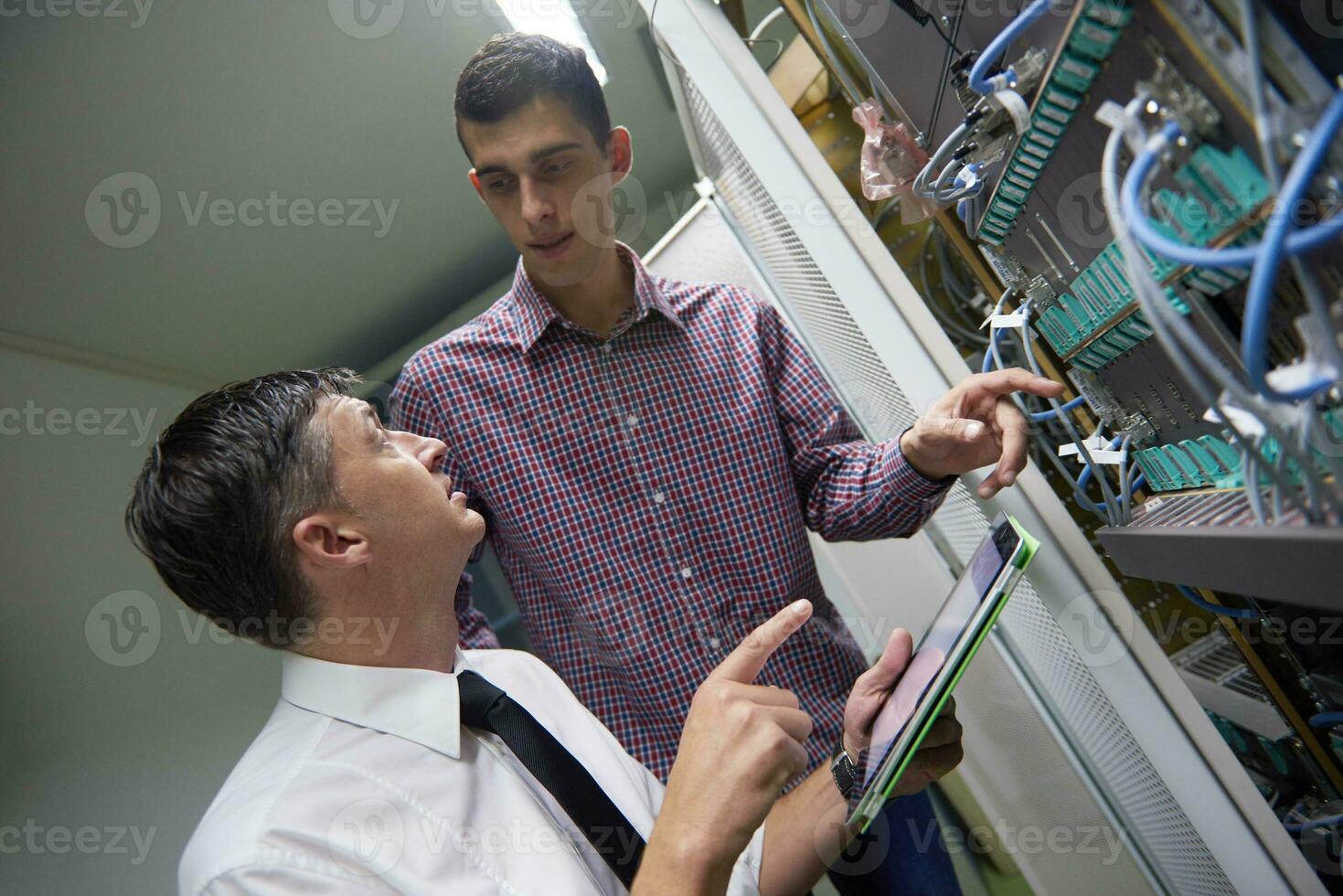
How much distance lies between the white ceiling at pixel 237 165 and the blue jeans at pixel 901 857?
2034 mm

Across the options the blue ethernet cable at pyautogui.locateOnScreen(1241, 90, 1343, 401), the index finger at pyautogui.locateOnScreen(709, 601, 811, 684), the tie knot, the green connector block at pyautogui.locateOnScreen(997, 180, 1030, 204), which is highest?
the green connector block at pyautogui.locateOnScreen(997, 180, 1030, 204)

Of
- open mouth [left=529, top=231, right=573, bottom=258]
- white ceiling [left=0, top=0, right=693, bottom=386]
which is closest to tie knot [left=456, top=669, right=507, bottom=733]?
open mouth [left=529, top=231, right=573, bottom=258]

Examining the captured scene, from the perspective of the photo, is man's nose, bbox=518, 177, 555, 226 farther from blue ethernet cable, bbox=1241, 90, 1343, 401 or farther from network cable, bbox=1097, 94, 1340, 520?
blue ethernet cable, bbox=1241, 90, 1343, 401

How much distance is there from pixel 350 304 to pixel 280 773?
2.19 meters

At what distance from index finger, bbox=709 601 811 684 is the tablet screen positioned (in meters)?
0.13

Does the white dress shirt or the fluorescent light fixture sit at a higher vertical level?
the fluorescent light fixture

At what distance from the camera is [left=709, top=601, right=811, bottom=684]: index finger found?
2.49 feet

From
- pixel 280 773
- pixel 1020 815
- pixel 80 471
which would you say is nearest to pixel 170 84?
pixel 80 471

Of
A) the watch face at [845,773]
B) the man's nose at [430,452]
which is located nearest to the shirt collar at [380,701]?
the man's nose at [430,452]

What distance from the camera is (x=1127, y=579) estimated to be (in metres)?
1.23

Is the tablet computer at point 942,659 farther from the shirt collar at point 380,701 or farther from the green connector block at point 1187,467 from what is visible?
the shirt collar at point 380,701

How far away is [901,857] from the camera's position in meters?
1.18

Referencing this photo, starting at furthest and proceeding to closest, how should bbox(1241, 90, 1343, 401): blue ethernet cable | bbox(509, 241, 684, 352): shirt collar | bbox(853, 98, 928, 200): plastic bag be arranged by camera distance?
1. bbox(509, 241, 684, 352): shirt collar
2. bbox(853, 98, 928, 200): plastic bag
3. bbox(1241, 90, 1343, 401): blue ethernet cable

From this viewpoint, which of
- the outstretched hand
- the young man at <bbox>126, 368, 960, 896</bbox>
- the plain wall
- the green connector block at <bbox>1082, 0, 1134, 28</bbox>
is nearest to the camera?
the green connector block at <bbox>1082, 0, 1134, 28</bbox>
